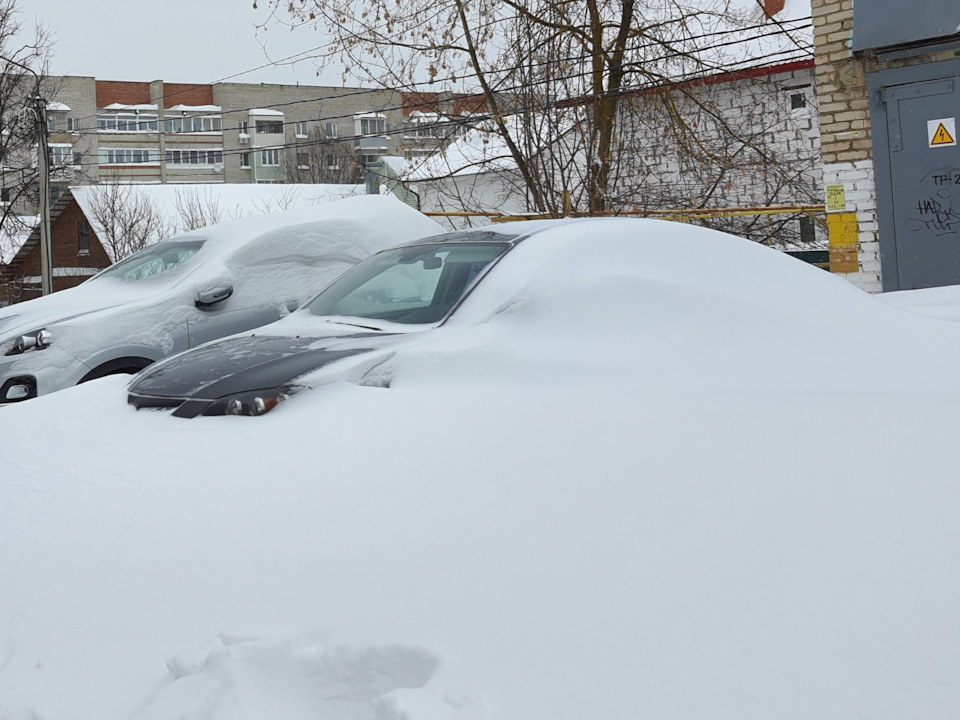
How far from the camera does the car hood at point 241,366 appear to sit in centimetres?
317

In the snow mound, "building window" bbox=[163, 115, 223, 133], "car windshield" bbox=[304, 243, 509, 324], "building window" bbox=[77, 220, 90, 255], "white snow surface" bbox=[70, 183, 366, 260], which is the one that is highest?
"building window" bbox=[163, 115, 223, 133]

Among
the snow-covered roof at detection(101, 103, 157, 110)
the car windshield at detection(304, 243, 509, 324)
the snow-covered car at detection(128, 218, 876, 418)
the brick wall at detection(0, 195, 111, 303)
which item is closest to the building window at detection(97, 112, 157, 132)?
the snow-covered roof at detection(101, 103, 157, 110)

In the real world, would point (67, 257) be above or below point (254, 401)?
above

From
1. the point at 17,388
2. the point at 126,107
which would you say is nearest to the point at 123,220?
the point at 17,388

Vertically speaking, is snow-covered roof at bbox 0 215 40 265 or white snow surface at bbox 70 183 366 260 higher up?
white snow surface at bbox 70 183 366 260

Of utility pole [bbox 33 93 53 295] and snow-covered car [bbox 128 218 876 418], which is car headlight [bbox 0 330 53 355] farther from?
utility pole [bbox 33 93 53 295]

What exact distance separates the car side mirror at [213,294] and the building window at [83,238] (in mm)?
33538

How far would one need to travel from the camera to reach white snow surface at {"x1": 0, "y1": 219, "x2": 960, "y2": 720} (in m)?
1.71

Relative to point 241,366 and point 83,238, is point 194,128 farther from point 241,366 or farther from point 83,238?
point 241,366

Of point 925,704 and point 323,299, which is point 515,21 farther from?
point 925,704

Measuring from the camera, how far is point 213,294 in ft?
21.0

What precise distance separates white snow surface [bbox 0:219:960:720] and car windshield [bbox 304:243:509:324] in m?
0.59

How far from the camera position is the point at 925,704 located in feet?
4.97

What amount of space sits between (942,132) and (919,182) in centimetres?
48
